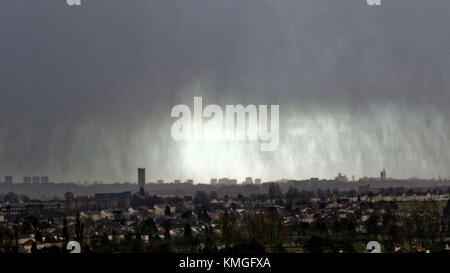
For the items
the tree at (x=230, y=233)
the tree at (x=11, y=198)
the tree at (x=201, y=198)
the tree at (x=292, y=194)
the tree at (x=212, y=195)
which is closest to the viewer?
the tree at (x=230, y=233)

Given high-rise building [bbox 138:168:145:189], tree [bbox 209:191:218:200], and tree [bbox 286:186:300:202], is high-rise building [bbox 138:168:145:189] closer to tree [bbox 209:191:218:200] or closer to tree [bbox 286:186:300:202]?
tree [bbox 209:191:218:200]

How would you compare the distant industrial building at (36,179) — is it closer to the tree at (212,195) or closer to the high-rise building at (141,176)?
the high-rise building at (141,176)

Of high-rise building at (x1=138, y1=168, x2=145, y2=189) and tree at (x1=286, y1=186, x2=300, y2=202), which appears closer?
high-rise building at (x1=138, y1=168, x2=145, y2=189)

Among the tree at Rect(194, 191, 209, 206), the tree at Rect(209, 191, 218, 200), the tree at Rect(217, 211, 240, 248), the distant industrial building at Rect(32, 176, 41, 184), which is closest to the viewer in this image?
the tree at Rect(217, 211, 240, 248)

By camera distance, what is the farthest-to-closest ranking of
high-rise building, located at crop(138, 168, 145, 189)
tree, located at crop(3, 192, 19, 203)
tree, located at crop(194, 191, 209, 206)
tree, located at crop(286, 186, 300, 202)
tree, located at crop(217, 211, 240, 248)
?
tree, located at crop(286, 186, 300, 202)
tree, located at crop(194, 191, 209, 206)
tree, located at crop(3, 192, 19, 203)
high-rise building, located at crop(138, 168, 145, 189)
tree, located at crop(217, 211, 240, 248)

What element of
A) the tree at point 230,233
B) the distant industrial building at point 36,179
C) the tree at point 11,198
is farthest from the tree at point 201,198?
the distant industrial building at point 36,179

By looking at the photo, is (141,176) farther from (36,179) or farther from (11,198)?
(11,198)

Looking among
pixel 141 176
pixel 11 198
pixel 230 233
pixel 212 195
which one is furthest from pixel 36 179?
pixel 212 195

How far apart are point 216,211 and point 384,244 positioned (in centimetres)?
861

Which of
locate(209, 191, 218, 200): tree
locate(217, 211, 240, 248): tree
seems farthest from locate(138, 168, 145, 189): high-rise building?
locate(209, 191, 218, 200): tree

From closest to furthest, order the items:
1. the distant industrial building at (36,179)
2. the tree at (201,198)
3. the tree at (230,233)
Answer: the tree at (230,233), the distant industrial building at (36,179), the tree at (201,198)
